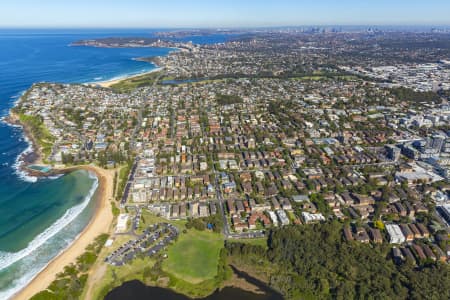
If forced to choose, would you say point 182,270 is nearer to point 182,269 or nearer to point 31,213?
point 182,269

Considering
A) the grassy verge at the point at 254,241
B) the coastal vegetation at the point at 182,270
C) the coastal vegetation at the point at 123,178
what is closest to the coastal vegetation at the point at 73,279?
the coastal vegetation at the point at 182,270

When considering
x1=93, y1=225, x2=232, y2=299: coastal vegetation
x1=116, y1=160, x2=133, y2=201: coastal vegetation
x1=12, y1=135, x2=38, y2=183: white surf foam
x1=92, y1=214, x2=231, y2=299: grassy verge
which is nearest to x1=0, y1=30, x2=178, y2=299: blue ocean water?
x1=12, y1=135, x2=38, y2=183: white surf foam

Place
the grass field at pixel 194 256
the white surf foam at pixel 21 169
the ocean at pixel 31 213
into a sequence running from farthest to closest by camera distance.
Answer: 1. the white surf foam at pixel 21 169
2. the ocean at pixel 31 213
3. the grass field at pixel 194 256

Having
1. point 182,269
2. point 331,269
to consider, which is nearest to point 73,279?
point 182,269

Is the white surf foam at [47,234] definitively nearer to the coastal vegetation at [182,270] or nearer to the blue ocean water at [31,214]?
the blue ocean water at [31,214]

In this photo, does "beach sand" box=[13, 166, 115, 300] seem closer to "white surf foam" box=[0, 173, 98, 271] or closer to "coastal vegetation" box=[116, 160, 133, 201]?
"coastal vegetation" box=[116, 160, 133, 201]

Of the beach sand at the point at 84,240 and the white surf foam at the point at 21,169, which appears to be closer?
the beach sand at the point at 84,240
